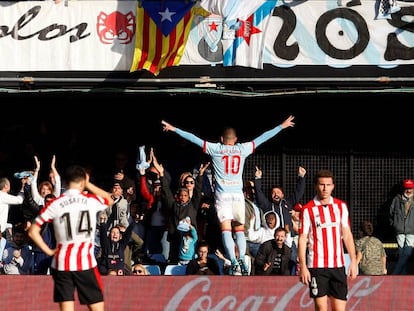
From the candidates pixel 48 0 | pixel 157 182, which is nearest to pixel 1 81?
pixel 48 0

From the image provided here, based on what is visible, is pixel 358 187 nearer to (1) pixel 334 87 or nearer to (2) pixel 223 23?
(1) pixel 334 87

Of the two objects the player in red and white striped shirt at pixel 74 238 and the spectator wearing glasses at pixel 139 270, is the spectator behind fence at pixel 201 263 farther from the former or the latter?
the player in red and white striped shirt at pixel 74 238

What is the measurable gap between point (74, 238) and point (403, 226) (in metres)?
6.81

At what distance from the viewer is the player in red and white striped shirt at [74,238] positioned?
11930 mm

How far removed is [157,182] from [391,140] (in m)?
4.10

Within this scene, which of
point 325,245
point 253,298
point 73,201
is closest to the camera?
point 73,201

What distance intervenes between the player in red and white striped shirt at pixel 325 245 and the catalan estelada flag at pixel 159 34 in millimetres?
4747

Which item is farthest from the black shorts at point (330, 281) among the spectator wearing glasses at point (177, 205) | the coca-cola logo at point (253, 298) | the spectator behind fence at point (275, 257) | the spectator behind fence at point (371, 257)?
the spectator wearing glasses at point (177, 205)

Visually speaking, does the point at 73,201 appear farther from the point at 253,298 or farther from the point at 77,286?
the point at 253,298

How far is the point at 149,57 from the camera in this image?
16656 mm

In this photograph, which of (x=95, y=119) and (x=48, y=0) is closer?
(x=48, y=0)

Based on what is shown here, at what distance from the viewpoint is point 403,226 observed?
56.1ft

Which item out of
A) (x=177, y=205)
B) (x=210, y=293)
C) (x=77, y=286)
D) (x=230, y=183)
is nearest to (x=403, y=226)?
(x=230, y=183)

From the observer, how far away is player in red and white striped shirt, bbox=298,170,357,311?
41.3ft
